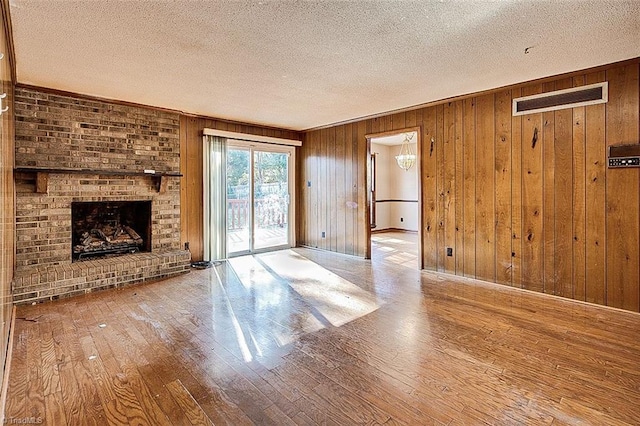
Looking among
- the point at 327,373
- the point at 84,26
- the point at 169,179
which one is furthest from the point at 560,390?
the point at 169,179

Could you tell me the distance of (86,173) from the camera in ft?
13.1

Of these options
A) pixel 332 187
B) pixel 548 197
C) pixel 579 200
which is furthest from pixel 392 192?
pixel 579 200

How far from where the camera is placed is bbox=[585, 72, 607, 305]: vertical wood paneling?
128 inches

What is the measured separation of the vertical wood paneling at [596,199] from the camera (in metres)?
3.24

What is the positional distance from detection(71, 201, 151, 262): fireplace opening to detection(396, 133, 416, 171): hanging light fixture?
5.17m

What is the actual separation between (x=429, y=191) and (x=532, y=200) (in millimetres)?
1268

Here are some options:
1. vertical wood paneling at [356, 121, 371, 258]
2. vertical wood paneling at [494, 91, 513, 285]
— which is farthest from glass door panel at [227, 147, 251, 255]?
vertical wood paneling at [494, 91, 513, 285]

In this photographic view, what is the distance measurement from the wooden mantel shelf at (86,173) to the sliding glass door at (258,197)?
1.10 metres

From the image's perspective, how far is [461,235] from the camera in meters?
4.32

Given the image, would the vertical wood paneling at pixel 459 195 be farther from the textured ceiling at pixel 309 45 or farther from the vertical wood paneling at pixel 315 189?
the vertical wood paneling at pixel 315 189

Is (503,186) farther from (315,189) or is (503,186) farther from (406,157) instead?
(406,157)

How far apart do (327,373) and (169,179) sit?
3806 millimetres

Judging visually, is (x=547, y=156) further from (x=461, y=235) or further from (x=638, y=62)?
(x=461, y=235)

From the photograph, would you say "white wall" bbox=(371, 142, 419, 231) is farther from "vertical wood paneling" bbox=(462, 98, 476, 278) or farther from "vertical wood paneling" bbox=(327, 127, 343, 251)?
"vertical wood paneling" bbox=(462, 98, 476, 278)
